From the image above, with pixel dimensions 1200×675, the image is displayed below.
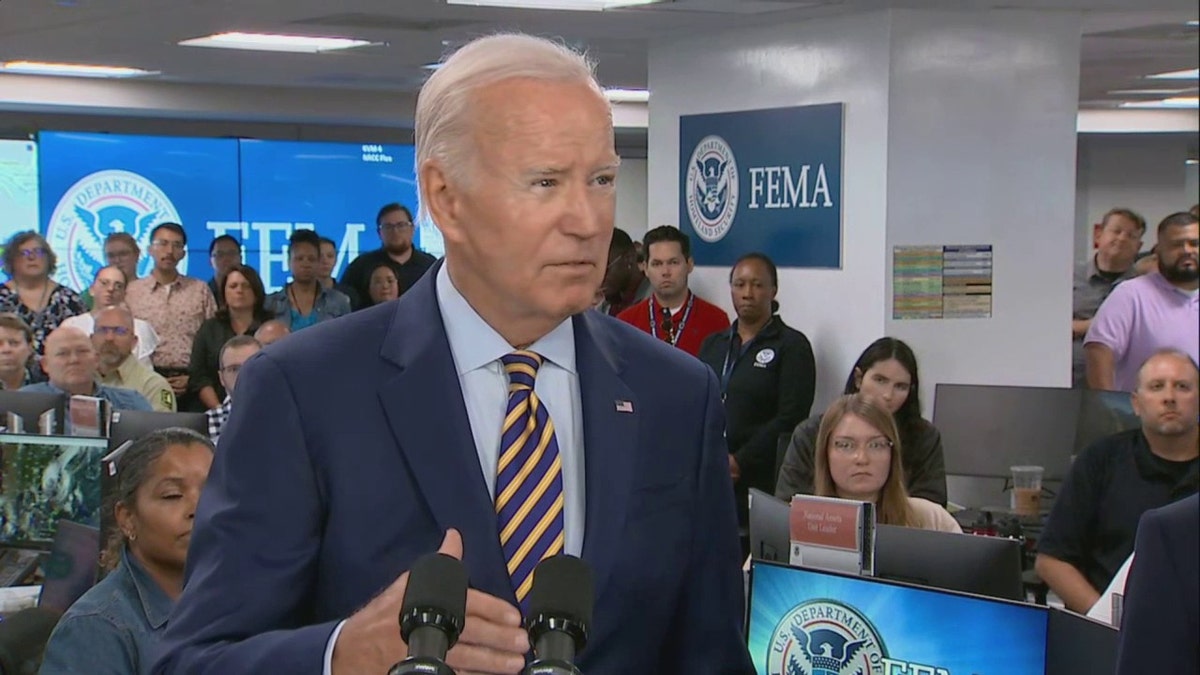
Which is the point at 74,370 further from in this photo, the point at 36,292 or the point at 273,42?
the point at 273,42

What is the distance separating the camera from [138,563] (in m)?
3.07

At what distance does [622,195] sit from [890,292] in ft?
26.6

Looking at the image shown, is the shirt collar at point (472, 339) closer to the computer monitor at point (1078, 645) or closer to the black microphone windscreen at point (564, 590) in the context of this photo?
the black microphone windscreen at point (564, 590)

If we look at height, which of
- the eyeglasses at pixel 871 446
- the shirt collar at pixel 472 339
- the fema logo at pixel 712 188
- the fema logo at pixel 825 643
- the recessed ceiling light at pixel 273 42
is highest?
the recessed ceiling light at pixel 273 42

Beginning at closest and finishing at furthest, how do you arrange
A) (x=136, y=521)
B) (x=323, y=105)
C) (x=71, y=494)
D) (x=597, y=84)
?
(x=597, y=84)
(x=136, y=521)
(x=71, y=494)
(x=323, y=105)

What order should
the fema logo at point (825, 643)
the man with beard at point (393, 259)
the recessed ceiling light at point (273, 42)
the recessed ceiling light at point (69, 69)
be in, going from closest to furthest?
1. the fema logo at point (825, 643)
2. the recessed ceiling light at point (273, 42)
3. the man with beard at point (393, 259)
4. the recessed ceiling light at point (69, 69)

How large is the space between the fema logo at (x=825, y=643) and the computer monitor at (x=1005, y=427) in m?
3.56

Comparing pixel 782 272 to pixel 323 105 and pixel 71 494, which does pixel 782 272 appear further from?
pixel 323 105

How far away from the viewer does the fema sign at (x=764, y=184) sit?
7.21 metres

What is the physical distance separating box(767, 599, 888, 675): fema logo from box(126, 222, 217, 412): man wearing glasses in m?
6.48

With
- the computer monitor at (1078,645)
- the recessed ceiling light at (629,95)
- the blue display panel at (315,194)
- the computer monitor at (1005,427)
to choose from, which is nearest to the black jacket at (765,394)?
the computer monitor at (1005,427)

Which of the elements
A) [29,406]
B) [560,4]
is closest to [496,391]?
[29,406]

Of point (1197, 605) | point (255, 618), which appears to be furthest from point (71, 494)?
point (1197, 605)

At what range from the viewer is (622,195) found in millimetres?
14898
